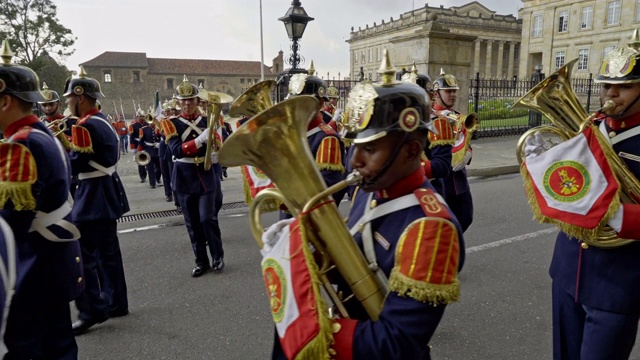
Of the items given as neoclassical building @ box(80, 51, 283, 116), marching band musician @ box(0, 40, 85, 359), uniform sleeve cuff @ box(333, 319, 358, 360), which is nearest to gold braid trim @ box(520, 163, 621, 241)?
uniform sleeve cuff @ box(333, 319, 358, 360)

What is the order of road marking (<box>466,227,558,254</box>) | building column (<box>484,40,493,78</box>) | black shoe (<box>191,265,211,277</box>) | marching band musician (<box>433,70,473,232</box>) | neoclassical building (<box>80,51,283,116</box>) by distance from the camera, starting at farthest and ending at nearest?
building column (<box>484,40,493,78</box>) → neoclassical building (<box>80,51,283,116</box>) → road marking (<box>466,227,558,254</box>) → black shoe (<box>191,265,211,277</box>) → marching band musician (<box>433,70,473,232</box>)

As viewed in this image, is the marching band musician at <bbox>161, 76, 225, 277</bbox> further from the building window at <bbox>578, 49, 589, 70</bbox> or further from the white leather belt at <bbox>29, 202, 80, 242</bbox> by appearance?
the building window at <bbox>578, 49, 589, 70</bbox>

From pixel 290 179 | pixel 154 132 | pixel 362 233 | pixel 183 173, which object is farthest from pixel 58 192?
pixel 154 132

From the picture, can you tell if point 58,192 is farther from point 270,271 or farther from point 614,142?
point 614,142

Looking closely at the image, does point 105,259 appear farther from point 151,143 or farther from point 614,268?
point 151,143

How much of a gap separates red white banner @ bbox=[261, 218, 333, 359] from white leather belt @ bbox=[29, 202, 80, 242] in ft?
6.37

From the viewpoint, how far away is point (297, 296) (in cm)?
149

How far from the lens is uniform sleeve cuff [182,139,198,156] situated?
5408 mm

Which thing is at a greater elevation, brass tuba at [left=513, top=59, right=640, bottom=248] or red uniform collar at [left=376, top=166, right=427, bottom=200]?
brass tuba at [left=513, top=59, right=640, bottom=248]

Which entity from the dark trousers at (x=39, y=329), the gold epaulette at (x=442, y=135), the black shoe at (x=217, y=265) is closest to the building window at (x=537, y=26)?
the gold epaulette at (x=442, y=135)

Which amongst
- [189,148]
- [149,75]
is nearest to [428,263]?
[189,148]

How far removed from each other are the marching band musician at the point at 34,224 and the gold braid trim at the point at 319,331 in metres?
2.01

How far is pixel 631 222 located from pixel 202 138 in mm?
4394

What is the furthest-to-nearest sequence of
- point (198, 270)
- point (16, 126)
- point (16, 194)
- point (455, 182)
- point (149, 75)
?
1. point (149, 75)
2. point (198, 270)
3. point (455, 182)
4. point (16, 126)
5. point (16, 194)
